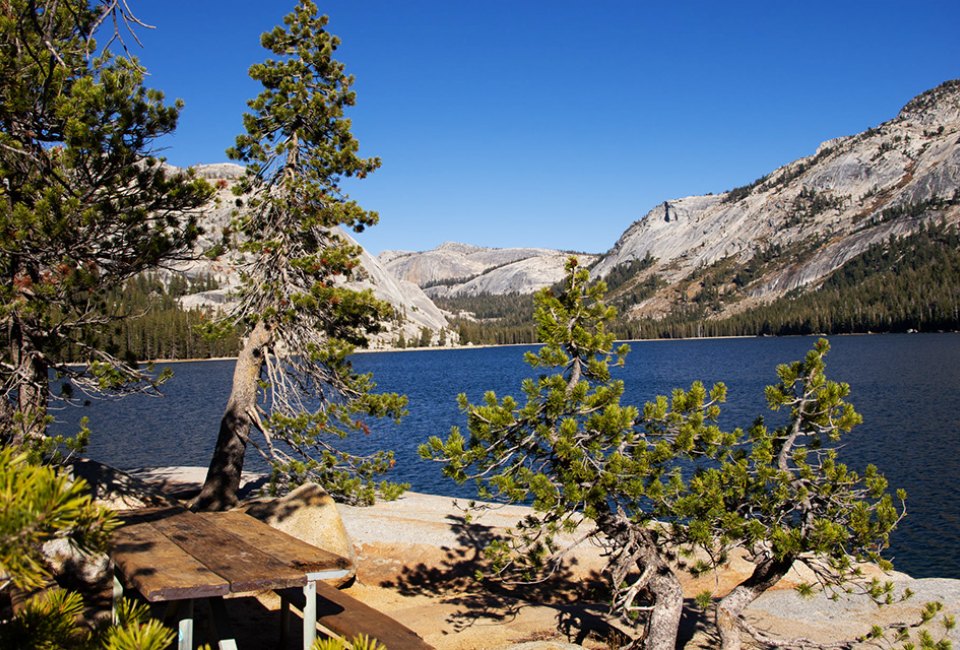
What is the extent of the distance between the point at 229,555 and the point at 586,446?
5.32m

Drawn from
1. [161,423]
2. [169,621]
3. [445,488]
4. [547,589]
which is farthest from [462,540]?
[161,423]

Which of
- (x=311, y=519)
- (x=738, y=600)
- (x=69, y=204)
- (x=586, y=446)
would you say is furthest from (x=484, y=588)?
(x=69, y=204)

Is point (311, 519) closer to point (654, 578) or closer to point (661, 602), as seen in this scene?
point (654, 578)

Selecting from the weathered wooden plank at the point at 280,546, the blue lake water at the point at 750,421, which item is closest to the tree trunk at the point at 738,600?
the weathered wooden plank at the point at 280,546

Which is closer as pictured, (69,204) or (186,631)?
(186,631)

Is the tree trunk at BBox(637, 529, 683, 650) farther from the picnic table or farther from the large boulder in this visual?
the large boulder

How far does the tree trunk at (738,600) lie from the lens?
34.4 ft

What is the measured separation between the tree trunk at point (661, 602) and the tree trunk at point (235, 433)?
10541 millimetres

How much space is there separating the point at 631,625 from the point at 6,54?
592 inches

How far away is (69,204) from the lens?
10641 millimetres

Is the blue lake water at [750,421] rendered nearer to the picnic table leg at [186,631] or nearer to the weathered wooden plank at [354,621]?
the weathered wooden plank at [354,621]

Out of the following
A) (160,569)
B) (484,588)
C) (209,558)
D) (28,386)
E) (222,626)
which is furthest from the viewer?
(484,588)

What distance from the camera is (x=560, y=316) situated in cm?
1061

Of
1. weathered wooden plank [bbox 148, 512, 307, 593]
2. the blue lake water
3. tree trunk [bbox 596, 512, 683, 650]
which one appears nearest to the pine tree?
weathered wooden plank [bbox 148, 512, 307, 593]
